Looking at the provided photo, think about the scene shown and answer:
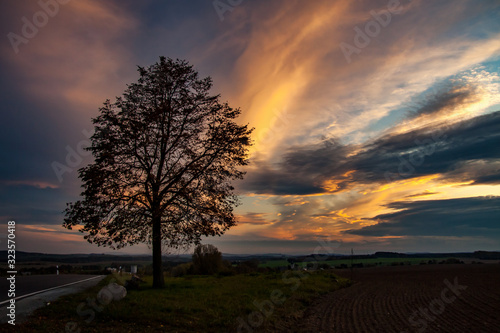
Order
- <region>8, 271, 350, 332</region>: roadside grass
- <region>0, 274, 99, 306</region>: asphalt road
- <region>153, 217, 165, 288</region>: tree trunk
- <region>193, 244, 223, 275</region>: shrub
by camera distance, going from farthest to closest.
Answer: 1. <region>193, 244, 223, 275</region>: shrub
2. <region>153, 217, 165, 288</region>: tree trunk
3. <region>0, 274, 99, 306</region>: asphalt road
4. <region>8, 271, 350, 332</region>: roadside grass

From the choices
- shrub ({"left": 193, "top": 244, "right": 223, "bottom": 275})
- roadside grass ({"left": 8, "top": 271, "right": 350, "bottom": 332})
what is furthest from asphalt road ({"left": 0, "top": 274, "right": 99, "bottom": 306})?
shrub ({"left": 193, "top": 244, "right": 223, "bottom": 275})

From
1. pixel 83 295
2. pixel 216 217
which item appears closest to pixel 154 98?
pixel 216 217

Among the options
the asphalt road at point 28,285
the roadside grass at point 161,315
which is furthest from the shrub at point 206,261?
the roadside grass at point 161,315

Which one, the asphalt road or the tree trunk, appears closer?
the asphalt road

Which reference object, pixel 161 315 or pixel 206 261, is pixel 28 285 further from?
pixel 206 261

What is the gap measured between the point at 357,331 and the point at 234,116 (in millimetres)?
16047

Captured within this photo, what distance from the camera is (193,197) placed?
2325cm

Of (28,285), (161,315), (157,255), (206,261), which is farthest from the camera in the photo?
(206,261)

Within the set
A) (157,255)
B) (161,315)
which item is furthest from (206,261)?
(161,315)

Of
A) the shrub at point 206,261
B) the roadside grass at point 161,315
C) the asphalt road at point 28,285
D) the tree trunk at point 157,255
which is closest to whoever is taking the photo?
the roadside grass at point 161,315

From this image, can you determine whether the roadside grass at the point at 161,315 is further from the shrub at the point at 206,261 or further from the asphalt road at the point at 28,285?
the shrub at the point at 206,261

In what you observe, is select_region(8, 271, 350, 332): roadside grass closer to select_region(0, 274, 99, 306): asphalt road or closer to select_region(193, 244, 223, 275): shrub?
select_region(0, 274, 99, 306): asphalt road

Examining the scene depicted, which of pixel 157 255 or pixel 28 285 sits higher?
pixel 157 255

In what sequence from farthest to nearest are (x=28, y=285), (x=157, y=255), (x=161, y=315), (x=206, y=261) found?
1. (x=206, y=261)
2. (x=157, y=255)
3. (x=28, y=285)
4. (x=161, y=315)
